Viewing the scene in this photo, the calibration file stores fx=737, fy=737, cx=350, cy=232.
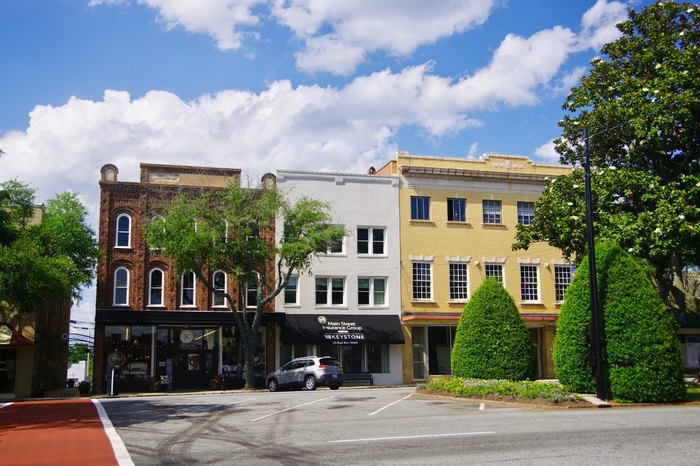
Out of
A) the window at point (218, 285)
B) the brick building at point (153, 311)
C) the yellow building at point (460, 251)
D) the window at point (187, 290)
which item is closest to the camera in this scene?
the brick building at point (153, 311)

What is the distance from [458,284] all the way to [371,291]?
506 cm

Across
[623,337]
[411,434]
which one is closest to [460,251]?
[623,337]

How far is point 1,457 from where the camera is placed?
12.6 metres

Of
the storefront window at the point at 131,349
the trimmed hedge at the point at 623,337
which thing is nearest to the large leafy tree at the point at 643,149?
the trimmed hedge at the point at 623,337

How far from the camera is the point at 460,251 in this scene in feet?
138

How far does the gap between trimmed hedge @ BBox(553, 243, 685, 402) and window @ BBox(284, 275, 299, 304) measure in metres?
20.0

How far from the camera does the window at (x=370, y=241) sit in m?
41.5

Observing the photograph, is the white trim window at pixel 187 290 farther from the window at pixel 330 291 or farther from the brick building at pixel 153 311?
the window at pixel 330 291

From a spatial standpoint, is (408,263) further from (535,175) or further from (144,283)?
(144,283)

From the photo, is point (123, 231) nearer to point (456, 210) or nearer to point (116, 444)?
point (456, 210)

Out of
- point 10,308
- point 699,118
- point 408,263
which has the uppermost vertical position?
point 699,118

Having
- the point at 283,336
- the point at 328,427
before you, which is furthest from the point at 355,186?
the point at 328,427

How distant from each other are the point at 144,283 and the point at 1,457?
25.9 metres

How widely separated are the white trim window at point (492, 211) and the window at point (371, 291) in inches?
288
